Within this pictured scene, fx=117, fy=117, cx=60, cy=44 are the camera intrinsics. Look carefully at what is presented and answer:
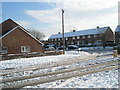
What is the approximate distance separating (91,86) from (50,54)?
17.9 meters

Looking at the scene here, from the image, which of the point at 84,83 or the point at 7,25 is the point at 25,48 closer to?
the point at 7,25

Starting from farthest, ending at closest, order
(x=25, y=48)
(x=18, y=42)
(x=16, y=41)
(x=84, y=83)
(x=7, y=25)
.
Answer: (x=7, y=25) < (x=25, y=48) < (x=18, y=42) < (x=16, y=41) < (x=84, y=83)

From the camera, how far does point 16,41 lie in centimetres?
2372

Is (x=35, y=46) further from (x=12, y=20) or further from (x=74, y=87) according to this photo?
(x=74, y=87)

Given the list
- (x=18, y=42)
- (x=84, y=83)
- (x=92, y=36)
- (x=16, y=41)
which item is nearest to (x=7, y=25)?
(x=16, y=41)

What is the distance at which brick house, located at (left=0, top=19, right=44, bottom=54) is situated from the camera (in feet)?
74.0

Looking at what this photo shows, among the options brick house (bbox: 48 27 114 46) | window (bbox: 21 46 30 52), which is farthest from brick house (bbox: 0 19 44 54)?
brick house (bbox: 48 27 114 46)

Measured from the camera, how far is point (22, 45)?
80.0ft

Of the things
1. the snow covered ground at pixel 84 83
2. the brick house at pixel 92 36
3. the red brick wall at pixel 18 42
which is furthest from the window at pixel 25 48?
the brick house at pixel 92 36

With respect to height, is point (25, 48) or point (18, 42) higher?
point (18, 42)

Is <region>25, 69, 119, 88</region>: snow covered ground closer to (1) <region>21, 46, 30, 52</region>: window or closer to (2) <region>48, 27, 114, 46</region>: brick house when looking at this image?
(1) <region>21, 46, 30, 52</region>: window

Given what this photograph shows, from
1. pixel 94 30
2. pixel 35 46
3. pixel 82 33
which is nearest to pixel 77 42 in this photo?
pixel 82 33

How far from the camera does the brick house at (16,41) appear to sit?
22.5 m

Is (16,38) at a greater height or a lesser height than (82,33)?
lesser
